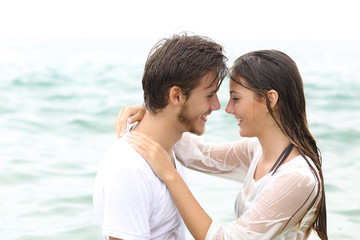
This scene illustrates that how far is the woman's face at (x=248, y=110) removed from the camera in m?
2.60

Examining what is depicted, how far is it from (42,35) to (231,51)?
57.2 feet

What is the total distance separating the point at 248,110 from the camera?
8.61 feet

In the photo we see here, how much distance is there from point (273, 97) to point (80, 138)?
21.7 feet

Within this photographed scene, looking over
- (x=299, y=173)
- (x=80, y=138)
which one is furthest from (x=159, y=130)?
(x=80, y=138)

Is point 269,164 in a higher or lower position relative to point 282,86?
lower

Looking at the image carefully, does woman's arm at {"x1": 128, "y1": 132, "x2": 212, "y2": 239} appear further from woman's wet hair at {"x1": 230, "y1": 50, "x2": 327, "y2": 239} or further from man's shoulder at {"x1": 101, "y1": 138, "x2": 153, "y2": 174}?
woman's wet hair at {"x1": 230, "y1": 50, "x2": 327, "y2": 239}

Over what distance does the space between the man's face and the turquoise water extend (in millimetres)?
2741

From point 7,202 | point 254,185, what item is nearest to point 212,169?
point 254,185

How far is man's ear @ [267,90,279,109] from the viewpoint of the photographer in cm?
254

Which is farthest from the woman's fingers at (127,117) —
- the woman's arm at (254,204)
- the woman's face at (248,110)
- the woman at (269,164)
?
the woman's face at (248,110)

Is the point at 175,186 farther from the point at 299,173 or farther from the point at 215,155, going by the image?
the point at 215,155

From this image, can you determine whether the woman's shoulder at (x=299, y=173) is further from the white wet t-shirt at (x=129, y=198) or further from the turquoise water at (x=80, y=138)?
the turquoise water at (x=80, y=138)

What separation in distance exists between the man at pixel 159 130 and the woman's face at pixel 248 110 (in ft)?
0.39

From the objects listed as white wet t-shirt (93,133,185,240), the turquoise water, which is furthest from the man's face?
the turquoise water
